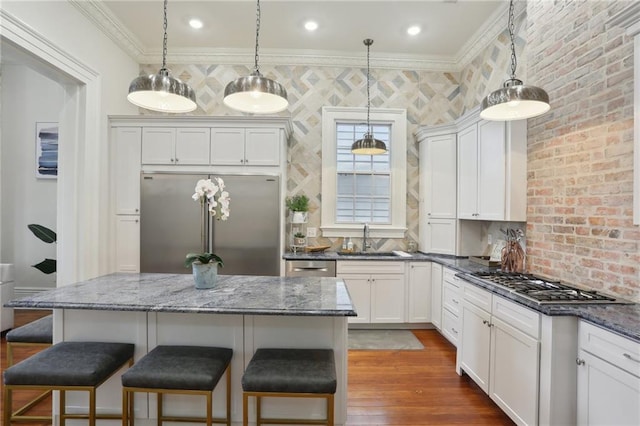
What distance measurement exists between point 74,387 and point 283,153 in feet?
9.32

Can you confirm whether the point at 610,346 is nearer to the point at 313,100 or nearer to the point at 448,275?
the point at 448,275

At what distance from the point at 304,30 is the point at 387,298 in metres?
3.47

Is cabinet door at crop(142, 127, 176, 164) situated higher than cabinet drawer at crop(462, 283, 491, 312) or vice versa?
cabinet door at crop(142, 127, 176, 164)

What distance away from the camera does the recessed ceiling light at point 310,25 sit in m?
3.70

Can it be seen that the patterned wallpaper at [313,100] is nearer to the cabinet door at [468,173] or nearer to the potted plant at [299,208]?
the potted plant at [299,208]

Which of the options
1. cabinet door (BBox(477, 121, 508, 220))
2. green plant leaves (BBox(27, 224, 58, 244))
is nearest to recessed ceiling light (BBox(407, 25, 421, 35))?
cabinet door (BBox(477, 121, 508, 220))

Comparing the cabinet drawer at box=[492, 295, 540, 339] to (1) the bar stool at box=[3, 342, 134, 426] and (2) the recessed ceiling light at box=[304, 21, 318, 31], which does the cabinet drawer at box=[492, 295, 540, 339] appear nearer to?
(1) the bar stool at box=[3, 342, 134, 426]

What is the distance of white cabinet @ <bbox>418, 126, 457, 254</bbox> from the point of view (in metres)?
3.98

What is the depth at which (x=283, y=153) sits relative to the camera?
12.4 ft

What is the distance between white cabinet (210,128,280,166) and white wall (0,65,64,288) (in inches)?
113

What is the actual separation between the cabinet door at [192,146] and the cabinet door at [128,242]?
3.07 feet

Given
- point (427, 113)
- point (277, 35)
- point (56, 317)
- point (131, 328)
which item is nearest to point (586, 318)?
point (131, 328)

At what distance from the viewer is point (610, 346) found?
1.57m

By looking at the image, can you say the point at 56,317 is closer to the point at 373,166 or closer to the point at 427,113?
the point at 373,166
